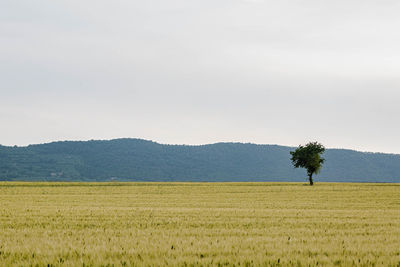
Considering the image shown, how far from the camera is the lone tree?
95688 mm

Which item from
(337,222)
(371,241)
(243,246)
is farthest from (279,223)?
(243,246)

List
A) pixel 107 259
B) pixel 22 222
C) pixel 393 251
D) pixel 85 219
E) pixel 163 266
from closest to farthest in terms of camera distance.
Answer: pixel 163 266 < pixel 107 259 < pixel 393 251 < pixel 22 222 < pixel 85 219

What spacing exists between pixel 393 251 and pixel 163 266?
5.64 meters

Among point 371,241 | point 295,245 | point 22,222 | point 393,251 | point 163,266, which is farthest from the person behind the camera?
point 22,222

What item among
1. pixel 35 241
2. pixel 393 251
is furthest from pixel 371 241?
pixel 35 241

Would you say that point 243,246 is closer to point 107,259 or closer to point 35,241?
point 107,259

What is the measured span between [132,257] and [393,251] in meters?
6.04

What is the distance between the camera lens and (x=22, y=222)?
756 inches

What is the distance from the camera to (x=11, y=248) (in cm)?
1126

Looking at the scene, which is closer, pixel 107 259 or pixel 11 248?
pixel 107 259

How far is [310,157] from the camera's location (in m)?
95.9

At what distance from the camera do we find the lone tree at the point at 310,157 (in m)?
95.7

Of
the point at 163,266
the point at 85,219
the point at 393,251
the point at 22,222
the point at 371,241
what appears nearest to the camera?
the point at 163,266

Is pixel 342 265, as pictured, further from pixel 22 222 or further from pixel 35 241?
pixel 22 222
